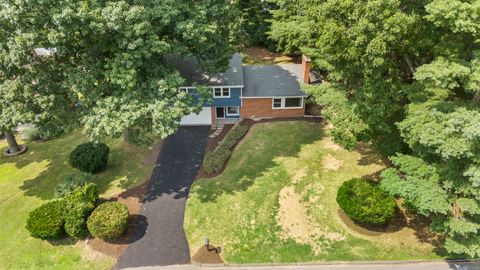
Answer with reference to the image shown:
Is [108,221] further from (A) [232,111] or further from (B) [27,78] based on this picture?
(A) [232,111]

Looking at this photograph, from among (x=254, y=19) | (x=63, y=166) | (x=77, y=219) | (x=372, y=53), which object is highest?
(x=254, y=19)

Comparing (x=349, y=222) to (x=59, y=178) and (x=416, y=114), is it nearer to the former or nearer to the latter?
(x=416, y=114)

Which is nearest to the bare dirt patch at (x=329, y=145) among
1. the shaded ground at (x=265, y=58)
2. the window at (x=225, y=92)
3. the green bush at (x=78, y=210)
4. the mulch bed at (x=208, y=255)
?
the window at (x=225, y=92)

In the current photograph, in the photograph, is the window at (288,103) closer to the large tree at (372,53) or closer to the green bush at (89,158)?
the large tree at (372,53)

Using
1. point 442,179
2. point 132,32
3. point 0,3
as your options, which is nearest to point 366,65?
point 442,179

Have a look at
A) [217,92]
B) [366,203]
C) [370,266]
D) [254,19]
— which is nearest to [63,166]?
[217,92]
